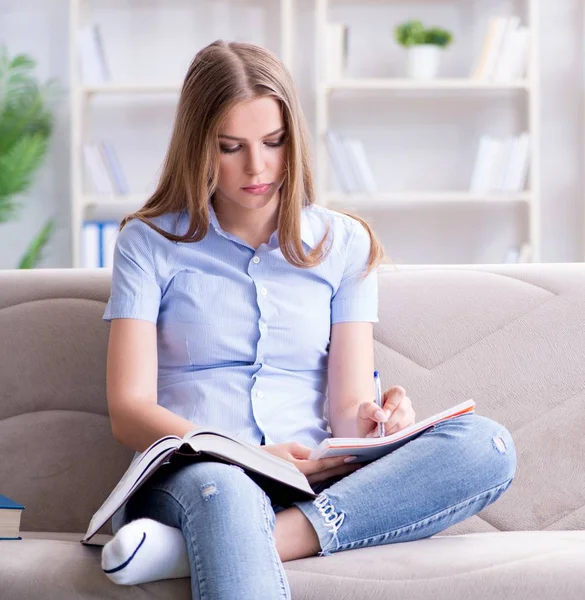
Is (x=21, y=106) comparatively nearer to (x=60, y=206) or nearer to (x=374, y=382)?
(x=60, y=206)

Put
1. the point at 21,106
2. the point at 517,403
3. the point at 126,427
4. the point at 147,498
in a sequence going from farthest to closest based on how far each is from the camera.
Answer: the point at 21,106, the point at 517,403, the point at 126,427, the point at 147,498

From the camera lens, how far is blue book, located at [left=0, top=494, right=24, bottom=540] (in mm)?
1399

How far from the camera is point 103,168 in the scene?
4.02 metres

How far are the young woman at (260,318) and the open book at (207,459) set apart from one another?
0.21 feet

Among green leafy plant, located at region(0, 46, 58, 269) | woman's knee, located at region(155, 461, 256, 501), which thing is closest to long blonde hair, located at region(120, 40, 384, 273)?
woman's knee, located at region(155, 461, 256, 501)

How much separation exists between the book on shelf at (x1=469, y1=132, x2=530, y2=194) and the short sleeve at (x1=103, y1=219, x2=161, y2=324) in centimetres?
261

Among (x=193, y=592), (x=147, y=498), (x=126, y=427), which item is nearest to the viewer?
(x=193, y=592)

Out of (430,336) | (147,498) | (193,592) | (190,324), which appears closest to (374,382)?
(430,336)

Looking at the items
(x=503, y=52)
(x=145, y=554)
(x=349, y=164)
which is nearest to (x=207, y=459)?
(x=145, y=554)

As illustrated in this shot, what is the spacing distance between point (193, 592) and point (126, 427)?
1.24 feet

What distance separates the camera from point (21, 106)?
13.7ft

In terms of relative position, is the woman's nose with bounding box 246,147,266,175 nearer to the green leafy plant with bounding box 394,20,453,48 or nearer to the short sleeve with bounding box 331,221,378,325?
the short sleeve with bounding box 331,221,378,325

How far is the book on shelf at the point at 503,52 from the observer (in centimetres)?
391

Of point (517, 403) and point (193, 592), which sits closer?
point (193, 592)
